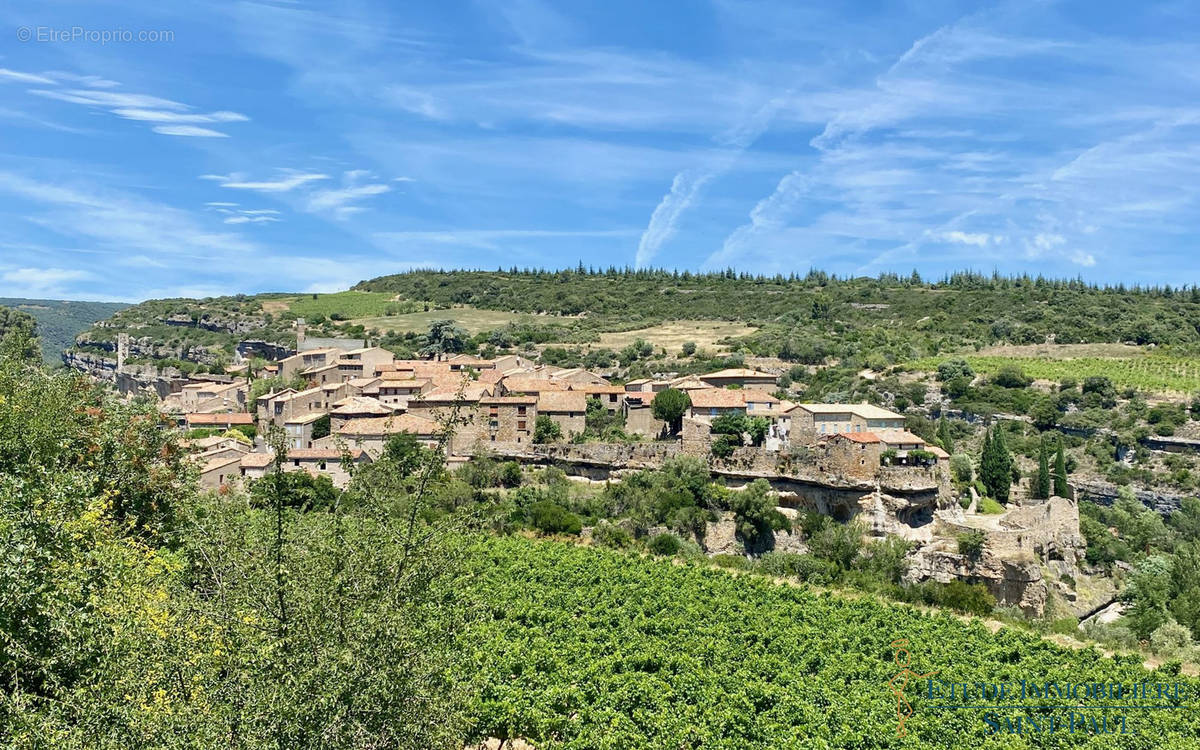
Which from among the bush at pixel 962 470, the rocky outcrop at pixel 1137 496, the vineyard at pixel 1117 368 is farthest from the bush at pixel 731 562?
the vineyard at pixel 1117 368

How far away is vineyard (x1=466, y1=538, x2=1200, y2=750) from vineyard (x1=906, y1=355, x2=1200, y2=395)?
64.6 meters

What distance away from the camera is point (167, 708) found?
397 inches

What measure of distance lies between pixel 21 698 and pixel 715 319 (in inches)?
4345

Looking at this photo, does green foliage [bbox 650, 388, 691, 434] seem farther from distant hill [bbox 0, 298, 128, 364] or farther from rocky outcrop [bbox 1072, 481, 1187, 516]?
distant hill [bbox 0, 298, 128, 364]

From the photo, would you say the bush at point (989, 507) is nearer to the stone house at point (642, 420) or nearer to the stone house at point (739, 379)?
the stone house at point (642, 420)

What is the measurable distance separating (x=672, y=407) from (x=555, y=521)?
49.0 feet

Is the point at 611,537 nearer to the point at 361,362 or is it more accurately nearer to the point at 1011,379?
the point at 361,362

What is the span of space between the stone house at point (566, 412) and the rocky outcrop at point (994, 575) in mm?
20004

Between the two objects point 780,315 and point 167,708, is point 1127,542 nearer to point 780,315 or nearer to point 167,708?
Answer: point 167,708

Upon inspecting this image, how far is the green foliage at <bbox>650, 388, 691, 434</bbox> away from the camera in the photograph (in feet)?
160

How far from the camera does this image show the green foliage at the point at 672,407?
160 ft

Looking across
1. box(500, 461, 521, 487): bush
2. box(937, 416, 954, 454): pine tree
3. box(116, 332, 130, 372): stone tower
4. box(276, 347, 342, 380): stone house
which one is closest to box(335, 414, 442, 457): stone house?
box(500, 461, 521, 487): bush

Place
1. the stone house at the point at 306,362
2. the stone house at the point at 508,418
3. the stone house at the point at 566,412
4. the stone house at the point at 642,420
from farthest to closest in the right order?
1. the stone house at the point at 306,362
2. the stone house at the point at 642,420
3. the stone house at the point at 566,412
4. the stone house at the point at 508,418

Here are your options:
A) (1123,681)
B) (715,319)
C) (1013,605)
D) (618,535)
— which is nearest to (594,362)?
(715,319)
